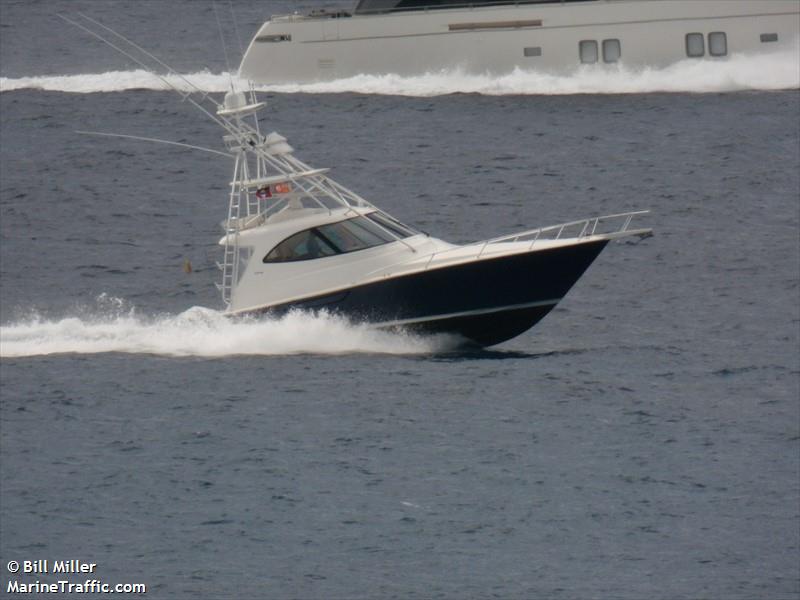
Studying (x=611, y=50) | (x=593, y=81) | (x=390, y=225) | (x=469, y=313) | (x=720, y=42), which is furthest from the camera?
(x=593, y=81)

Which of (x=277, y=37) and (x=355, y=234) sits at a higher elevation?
(x=277, y=37)

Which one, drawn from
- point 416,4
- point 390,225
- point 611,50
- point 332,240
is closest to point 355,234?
point 332,240

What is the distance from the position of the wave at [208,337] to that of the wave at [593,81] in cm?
2572

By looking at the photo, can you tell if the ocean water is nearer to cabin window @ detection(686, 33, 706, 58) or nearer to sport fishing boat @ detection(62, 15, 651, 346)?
sport fishing boat @ detection(62, 15, 651, 346)

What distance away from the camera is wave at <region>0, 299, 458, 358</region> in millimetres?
35562

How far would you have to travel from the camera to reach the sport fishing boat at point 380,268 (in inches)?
1361

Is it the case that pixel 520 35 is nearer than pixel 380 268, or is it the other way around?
pixel 380 268

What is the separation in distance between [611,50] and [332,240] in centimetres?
2908

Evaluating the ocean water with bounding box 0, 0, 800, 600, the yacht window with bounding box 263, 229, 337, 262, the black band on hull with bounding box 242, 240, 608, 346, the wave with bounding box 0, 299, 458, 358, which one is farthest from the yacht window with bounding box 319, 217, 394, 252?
the ocean water with bounding box 0, 0, 800, 600

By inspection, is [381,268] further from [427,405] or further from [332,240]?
[427,405]

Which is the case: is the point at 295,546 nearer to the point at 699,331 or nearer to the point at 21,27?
the point at 699,331

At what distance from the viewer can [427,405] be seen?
33875 mm

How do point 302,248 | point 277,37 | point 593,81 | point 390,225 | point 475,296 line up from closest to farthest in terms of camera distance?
1. point 475,296
2. point 302,248
3. point 390,225
4. point 593,81
5. point 277,37

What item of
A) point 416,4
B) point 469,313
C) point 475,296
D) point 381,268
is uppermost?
point 416,4
